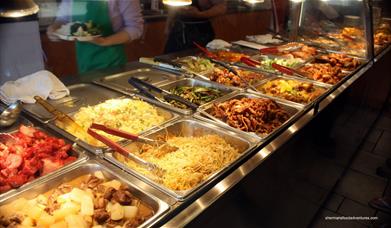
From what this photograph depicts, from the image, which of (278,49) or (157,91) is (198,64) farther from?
(278,49)

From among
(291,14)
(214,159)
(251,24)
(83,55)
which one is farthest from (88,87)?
(251,24)

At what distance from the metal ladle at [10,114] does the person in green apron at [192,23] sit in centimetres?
253

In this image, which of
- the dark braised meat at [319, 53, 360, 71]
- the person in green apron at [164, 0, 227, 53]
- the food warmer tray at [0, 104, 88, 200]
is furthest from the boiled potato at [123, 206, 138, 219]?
the person in green apron at [164, 0, 227, 53]

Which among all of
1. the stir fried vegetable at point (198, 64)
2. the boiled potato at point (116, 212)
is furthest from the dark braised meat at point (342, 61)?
the boiled potato at point (116, 212)

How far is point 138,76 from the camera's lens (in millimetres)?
2746

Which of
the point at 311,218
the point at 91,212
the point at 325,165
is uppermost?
the point at 91,212

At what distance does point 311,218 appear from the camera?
9.11 ft

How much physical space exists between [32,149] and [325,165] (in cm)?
214

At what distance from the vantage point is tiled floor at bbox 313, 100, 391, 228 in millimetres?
2947

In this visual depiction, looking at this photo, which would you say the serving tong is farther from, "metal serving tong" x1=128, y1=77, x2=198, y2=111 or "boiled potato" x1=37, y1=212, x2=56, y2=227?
"boiled potato" x1=37, y1=212, x2=56, y2=227

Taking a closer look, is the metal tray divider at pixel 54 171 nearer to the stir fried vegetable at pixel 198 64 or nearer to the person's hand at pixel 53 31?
the person's hand at pixel 53 31

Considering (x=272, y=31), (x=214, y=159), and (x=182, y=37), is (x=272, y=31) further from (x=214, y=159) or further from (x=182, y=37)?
(x=214, y=159)

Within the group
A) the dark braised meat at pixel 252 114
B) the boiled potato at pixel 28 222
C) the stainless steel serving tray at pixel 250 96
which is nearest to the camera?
the boiled potato at pixel 28 222

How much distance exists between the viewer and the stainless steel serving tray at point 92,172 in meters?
1.26
